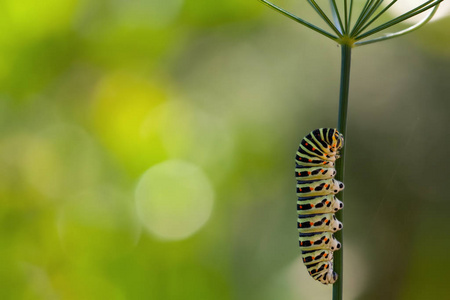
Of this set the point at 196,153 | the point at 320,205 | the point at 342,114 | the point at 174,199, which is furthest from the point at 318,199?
the point at 196,153

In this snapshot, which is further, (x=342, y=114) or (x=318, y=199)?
(x=318, y=199)

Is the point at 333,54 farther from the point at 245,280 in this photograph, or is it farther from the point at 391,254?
the point at 245,280

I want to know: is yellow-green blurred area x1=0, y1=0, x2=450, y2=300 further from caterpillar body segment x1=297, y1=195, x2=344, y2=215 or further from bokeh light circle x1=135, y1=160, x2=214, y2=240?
caterpillar body segment x1=297, y1=195, x2=344, y2=215

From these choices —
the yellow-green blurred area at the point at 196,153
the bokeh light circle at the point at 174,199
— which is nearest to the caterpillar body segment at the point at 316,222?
the yellow-green blurred area at the point at 196,153

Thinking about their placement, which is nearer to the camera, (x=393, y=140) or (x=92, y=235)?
(x=92, y=235)

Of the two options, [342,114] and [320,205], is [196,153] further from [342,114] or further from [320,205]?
[342,114]

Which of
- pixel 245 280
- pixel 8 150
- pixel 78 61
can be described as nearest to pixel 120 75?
pixel 78 61
